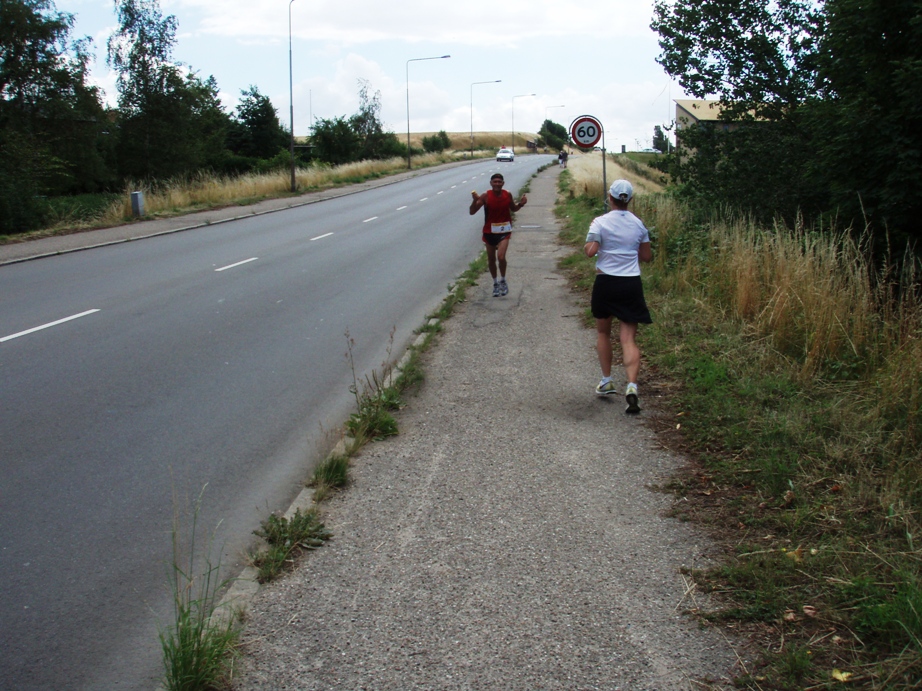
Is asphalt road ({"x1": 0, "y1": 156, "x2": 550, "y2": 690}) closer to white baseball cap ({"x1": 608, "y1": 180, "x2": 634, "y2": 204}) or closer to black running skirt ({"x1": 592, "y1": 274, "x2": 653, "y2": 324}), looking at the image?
black running skirt ({"x1": 592, "y1": 274, "x2": 653, "y2": 324})

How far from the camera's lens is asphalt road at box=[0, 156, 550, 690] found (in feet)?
12.8

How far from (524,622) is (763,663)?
0.96m

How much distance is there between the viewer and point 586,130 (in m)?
17.9

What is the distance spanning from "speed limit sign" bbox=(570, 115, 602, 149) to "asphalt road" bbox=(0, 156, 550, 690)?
Result: 13.9ft

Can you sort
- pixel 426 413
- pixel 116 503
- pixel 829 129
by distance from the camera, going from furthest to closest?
pixel 829 129 < pixel 426 413 < pixel 116 503

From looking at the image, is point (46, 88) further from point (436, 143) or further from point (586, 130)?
point (436, 143)

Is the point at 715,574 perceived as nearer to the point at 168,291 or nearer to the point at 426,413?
the point at 426,413

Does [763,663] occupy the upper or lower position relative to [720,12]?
lower

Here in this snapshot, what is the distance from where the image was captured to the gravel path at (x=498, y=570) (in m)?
3.34

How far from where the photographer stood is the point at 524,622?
11.9 ft

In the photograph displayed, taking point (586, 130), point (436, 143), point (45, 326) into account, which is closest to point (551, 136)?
point (436, 143)

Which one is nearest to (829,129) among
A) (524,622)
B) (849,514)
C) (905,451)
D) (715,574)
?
(905,451)

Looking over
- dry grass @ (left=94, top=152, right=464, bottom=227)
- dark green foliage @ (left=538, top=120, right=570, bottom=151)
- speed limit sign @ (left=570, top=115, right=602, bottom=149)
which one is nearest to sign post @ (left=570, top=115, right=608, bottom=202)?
speed limit sign @ (left=570, top=115, right=602, bottom=149)

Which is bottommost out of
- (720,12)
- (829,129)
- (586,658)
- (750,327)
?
(586,658)
